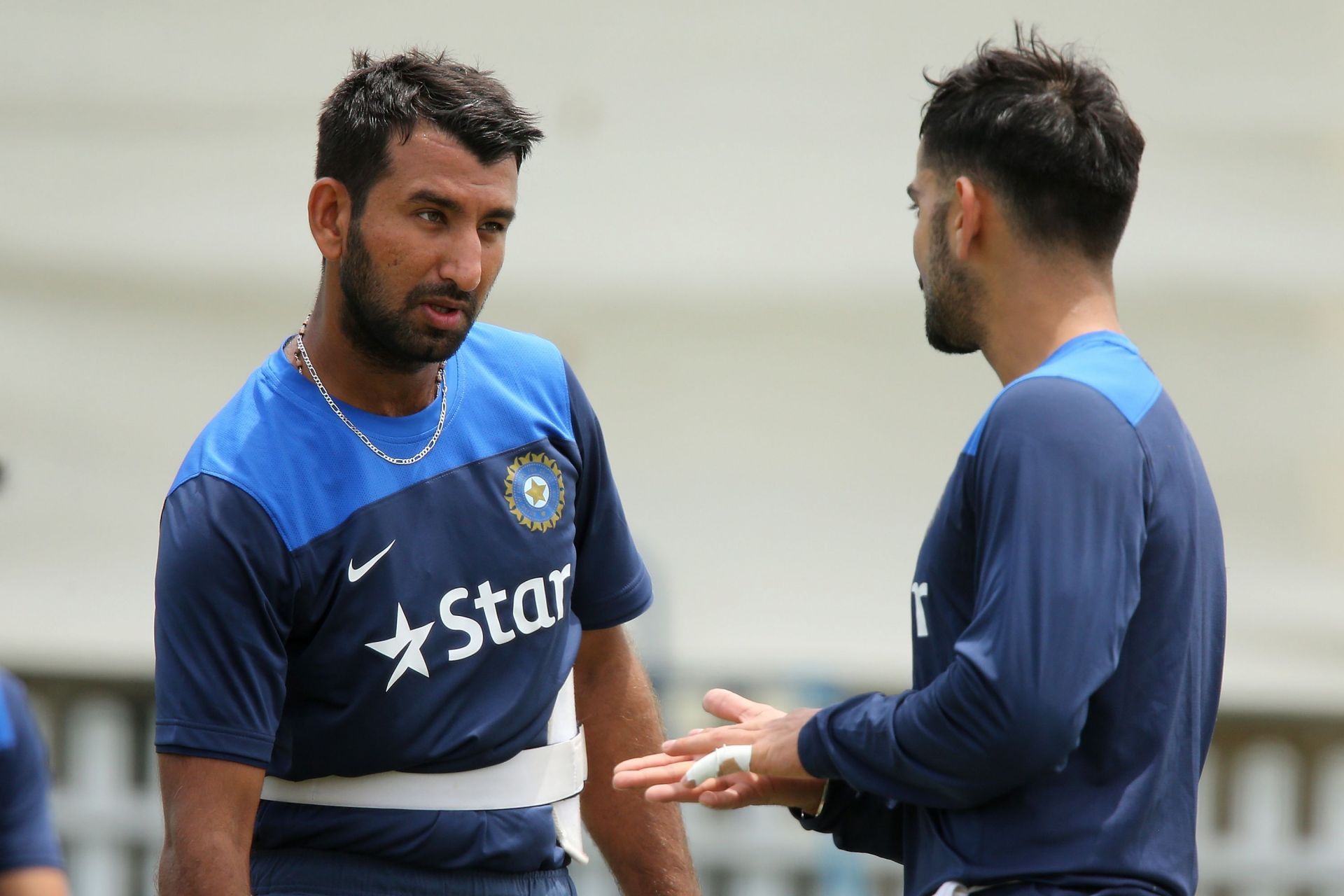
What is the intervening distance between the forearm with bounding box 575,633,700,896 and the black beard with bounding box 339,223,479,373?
669mm

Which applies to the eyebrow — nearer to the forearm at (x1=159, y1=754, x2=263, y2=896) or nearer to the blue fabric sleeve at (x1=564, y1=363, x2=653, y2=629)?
the blue fabric sleeve at (x1=564, y1=363, x2=653, y2=629)

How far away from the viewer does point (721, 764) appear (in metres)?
1.97

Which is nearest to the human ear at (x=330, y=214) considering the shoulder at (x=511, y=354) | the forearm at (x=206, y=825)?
the shoulder at (x=511, y=354)

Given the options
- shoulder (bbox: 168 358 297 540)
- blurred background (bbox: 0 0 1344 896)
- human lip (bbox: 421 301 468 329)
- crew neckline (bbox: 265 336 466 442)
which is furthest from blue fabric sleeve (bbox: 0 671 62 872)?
blurred background (bbox: 0 0 1344 896)

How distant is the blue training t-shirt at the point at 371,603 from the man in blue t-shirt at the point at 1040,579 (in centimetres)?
31

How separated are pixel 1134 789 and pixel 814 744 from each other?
373 mm

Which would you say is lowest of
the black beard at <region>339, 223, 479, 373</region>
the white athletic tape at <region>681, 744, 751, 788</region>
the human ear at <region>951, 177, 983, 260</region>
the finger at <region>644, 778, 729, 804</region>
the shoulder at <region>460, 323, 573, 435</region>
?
the finger at <region>644, 778, 729, 804</region>

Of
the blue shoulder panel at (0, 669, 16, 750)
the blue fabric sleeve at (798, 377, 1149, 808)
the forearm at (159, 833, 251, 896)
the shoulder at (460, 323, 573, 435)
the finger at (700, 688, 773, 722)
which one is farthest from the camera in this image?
the shoulder at (460, 323, 573, 435)

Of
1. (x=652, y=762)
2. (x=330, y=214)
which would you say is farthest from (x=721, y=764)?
(x=330, y=214)

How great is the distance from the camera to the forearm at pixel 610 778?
259cm

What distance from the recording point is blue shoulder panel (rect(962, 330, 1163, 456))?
68.6 inches

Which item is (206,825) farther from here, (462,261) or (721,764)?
(462,261)

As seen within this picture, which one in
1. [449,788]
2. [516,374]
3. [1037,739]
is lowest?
[449,788]

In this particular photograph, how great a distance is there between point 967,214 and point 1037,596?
0.51 metres
